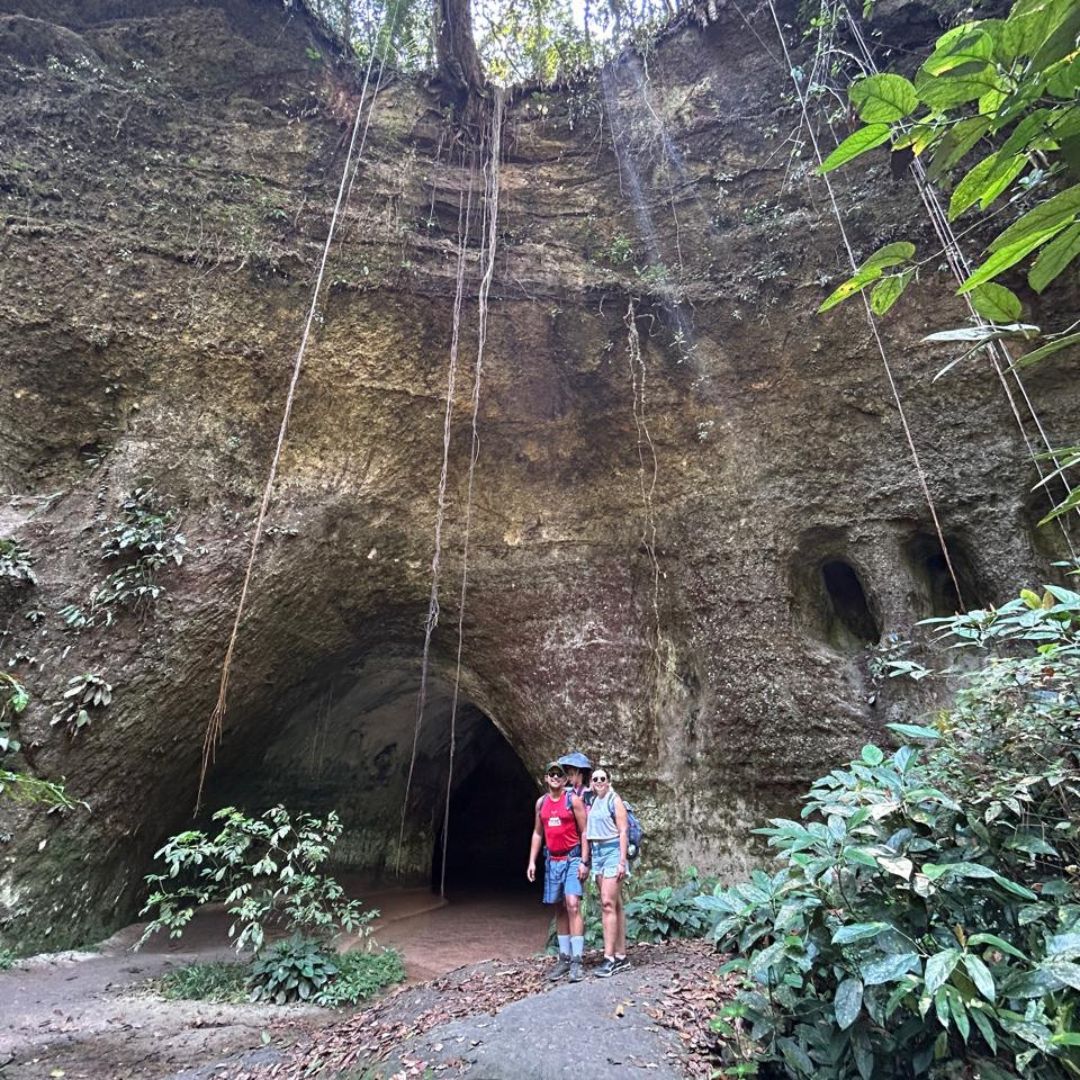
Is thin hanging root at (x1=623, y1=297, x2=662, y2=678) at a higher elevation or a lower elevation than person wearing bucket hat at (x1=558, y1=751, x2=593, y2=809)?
higher

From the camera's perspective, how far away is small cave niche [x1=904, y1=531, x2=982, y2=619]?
581cm

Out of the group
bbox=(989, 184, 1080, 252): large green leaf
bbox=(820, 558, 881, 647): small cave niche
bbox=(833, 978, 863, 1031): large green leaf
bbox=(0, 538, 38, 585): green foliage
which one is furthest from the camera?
bbox=(820, 558, 881, 647): small cave niche

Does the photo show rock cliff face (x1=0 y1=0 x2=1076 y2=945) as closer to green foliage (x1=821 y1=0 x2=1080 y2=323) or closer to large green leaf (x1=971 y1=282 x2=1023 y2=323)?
large green leaf (x1=971 y1=282 x2=1023 y2=323)

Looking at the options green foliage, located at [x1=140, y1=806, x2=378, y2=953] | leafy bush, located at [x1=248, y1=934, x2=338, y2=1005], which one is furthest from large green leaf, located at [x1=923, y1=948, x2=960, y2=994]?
leafy bush, located at [x1=248, y1=934, x2=338, y2=1005]

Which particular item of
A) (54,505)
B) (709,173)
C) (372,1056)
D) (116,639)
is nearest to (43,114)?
(54,505)

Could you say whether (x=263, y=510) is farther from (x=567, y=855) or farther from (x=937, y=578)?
(x=937, y=578)

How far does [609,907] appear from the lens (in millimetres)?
Result: 4312

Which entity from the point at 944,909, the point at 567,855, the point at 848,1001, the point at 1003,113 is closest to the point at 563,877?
the point at 567,855

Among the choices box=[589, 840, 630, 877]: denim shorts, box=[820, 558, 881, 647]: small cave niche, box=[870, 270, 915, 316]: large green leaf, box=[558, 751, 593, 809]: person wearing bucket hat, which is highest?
box=[820, 558, 881, 647]: small cave niche

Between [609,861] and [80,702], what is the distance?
432 centimetres

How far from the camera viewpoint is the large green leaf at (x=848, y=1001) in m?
2.31

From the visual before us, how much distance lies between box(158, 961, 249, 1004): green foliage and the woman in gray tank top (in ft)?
9.01

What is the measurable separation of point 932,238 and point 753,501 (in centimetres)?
286

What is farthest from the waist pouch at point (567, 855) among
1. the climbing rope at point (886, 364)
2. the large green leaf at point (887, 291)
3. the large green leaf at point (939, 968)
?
the large green leaf at point (887, 291)
